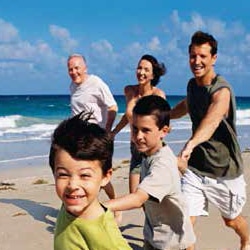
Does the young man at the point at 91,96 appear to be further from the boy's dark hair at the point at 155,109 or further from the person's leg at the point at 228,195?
the boy's dark hair at the point at 155,109

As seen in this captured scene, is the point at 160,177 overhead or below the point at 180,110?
below

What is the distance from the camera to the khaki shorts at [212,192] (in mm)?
4441

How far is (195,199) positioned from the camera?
4.45m

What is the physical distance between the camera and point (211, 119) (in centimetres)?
393

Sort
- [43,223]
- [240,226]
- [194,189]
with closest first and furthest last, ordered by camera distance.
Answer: [194,189]
[240,226]
[43,223]

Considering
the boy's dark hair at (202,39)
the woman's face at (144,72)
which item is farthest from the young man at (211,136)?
the woman's face at (144,72)

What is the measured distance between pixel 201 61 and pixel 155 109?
108cm

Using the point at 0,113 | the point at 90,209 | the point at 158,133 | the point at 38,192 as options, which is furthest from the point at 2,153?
Answer: the point at 0,113

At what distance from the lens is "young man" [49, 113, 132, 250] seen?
2242mm

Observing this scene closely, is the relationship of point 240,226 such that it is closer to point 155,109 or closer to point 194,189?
point 194,189

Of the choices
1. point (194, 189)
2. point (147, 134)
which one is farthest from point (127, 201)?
point (194, 189)

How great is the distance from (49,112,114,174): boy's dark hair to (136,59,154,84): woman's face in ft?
10.9

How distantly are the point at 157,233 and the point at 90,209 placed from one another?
124cm

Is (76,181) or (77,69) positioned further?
(77,69)
